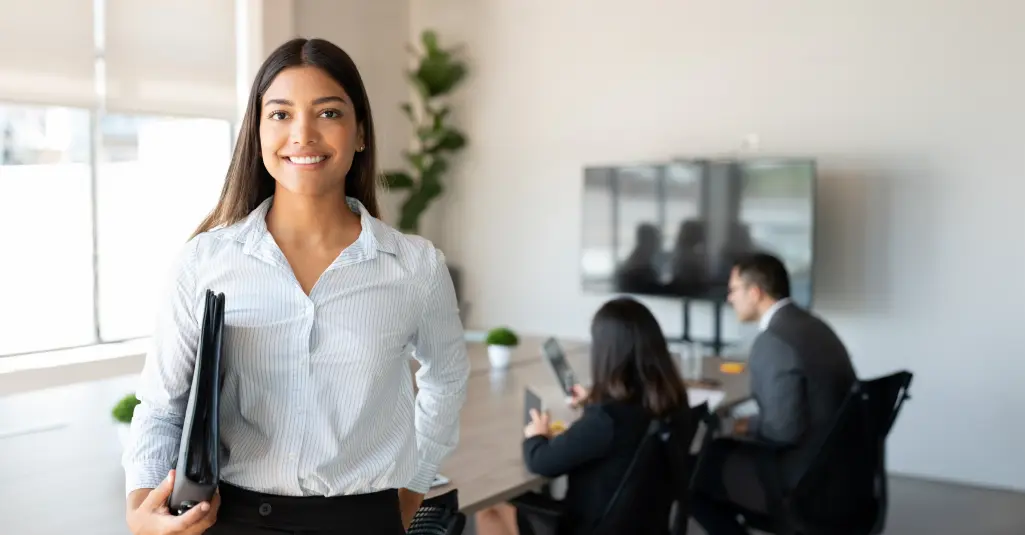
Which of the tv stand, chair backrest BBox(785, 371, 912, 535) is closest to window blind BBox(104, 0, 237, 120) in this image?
the tv stand

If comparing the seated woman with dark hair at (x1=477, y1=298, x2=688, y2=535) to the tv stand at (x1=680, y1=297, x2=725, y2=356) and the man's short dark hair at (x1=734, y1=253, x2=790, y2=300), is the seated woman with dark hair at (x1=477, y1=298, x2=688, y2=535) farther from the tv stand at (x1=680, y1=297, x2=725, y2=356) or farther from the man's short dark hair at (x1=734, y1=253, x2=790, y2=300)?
the tv stand at (x1=680, y1=297, x2=725, y2=356)

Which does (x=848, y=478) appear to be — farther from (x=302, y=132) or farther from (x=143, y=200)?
(x=143, y=200)

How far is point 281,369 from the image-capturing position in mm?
1271

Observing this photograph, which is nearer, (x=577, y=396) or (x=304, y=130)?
(x=304, y=130)

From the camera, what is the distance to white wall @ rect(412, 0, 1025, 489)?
4.91 m

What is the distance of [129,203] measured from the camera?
18.4 feet

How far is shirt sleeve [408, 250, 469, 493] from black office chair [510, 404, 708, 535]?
40.1 inches

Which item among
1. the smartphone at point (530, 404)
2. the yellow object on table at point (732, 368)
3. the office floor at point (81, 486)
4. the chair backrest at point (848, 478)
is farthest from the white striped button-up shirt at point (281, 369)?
the yellow object on table at point (732, 368)

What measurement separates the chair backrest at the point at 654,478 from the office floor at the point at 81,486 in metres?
1.19

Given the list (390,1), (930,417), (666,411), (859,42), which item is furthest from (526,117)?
(666,411)

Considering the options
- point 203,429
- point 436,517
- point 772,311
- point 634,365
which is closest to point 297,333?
point 203,429

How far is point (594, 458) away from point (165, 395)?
152 centimetres

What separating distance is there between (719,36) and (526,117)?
1.45m

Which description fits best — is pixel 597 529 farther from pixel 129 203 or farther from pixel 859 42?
pixel 129 203
